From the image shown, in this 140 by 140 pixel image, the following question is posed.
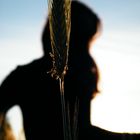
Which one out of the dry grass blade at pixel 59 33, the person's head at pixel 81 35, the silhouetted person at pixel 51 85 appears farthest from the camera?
the person's head at pixel 81 35

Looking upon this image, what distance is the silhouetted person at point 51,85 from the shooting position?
2.82m

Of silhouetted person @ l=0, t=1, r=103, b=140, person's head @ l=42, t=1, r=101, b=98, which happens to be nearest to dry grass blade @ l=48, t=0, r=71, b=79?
silhouetted person @ l=0, t=1, r=103, b=140

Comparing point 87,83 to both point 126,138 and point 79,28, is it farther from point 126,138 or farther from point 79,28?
point 126,138

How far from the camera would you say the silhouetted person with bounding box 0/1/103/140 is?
111 inches

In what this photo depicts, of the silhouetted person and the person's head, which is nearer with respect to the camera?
the silhouetted person

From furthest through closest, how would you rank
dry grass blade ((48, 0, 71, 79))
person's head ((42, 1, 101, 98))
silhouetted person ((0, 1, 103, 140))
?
person's head ((42, 1, 101, 98)) → silhouetted person ((0, 1, 103, 140)) → dry grass blade ((48, 0, 71, 79))

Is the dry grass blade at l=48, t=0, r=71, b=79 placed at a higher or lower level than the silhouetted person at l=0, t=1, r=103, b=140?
higher

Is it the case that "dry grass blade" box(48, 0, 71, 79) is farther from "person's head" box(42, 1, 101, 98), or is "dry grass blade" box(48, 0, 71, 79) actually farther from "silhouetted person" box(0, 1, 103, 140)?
"person's head" box(42, 1, 101, 98)

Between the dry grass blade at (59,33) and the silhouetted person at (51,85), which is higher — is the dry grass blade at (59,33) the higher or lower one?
the higher one

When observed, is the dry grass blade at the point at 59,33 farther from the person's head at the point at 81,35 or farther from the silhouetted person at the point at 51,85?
the person's head at the point at 81,35

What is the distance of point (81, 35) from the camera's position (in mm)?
3205

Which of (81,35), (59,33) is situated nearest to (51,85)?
(81,35)

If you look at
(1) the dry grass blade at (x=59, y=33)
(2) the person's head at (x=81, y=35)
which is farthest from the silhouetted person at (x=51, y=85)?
(1) the dry grass blade at (x=59, y=33)

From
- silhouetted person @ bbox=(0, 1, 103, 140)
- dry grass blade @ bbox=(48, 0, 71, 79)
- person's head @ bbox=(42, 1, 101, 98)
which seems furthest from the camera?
person's head @ bbox=(42, 1, 101, 98)
